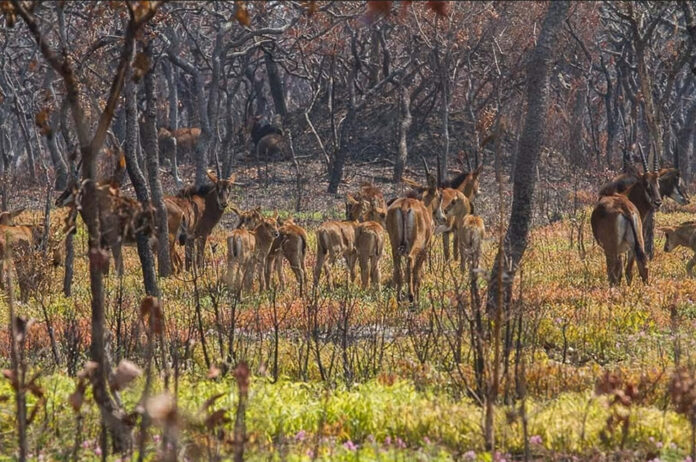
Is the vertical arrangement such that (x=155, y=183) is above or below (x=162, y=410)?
above

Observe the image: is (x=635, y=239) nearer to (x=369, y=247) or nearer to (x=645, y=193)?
(x=645, y=193)

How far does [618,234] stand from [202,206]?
8.74 metres

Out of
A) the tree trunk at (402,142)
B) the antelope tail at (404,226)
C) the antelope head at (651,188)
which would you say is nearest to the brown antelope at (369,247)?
the antelope tail at (404,226)

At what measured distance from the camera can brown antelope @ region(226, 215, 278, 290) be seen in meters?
16.1

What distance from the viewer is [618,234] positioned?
592 inches

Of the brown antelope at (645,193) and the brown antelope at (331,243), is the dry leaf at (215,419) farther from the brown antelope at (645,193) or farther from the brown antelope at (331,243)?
the brown antelope at (645,193)

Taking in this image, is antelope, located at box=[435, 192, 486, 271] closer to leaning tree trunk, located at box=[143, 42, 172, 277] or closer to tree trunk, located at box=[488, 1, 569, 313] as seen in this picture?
tree trunk, located at box=[488, 1, 569, 313]

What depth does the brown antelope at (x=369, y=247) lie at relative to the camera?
1611 centimetres

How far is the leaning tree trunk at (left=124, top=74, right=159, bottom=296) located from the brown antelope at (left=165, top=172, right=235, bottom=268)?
196 inches

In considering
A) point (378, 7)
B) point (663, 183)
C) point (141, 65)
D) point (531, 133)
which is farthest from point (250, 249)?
point (378, 7)

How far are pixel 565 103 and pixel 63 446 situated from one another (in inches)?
1601

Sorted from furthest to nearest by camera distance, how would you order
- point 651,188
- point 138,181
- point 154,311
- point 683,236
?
point 683,236, point 651,188, point 138,181, point 154,311

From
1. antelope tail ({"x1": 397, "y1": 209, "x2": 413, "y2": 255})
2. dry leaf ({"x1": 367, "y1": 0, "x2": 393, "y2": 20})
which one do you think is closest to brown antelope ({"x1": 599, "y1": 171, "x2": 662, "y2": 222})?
antelope tail ({"x1": 397, "y1": 209, "x2": 413, "y2": 255})

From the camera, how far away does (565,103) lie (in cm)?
4603
